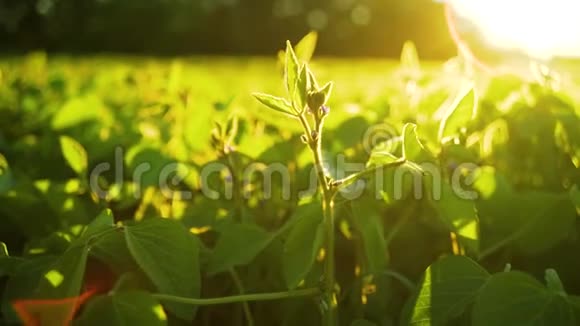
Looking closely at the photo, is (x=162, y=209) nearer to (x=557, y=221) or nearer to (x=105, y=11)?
(x=557, y=221)

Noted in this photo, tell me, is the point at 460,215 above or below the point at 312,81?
below

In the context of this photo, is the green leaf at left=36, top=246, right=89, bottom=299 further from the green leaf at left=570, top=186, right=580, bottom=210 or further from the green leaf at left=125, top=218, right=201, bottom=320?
the green leaf at left=570, top=186, right=580, bottom=210

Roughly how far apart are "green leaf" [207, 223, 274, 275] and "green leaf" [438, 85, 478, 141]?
1.09 feet

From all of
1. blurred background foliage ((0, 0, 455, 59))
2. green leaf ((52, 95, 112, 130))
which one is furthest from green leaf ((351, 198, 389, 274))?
blurred background foliage ((0, 0, 455, 59))

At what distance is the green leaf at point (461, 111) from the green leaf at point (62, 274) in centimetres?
→ 56

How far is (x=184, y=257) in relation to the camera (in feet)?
3.30

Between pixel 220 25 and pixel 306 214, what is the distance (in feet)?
117

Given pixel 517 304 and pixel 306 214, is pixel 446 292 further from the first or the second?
pixel 306 214

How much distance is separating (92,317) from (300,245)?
0.32 metres

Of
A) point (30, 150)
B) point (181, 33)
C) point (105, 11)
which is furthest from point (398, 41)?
point (30, 150)

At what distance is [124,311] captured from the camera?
0.97 metres

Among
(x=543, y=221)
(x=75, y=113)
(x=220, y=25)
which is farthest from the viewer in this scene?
(x=220, y=25)

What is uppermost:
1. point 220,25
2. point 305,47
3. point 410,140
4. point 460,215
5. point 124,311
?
point 220,25

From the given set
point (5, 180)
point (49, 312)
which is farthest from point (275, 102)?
point (5, 180)
